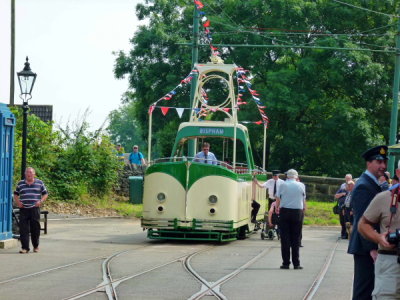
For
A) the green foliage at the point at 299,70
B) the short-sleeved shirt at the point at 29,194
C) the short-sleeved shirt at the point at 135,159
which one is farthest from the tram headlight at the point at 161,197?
the green foliage at the point at 299,70

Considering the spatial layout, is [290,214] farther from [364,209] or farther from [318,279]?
[364,209]

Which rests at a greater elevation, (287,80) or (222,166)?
(287,80)

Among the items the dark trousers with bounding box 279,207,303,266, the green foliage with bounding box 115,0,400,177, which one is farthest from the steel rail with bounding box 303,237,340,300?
the green foliage with bounding box 115,0,400,177

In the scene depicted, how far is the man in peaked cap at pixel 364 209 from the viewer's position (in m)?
9.31

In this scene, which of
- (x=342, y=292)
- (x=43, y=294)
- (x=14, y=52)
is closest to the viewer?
(x=43, y=294)

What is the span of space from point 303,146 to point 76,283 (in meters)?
31.9

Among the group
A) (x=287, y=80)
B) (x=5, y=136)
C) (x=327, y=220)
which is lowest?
(x=327, y=220)

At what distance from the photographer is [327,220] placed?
31656mm

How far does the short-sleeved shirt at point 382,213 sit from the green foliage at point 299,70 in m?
33.5

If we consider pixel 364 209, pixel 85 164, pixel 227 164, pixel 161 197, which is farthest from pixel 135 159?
pixel 364 209

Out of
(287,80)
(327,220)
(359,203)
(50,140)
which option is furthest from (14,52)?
(359,203)

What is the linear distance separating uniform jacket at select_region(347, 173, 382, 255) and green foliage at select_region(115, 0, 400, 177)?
32527 millimetres

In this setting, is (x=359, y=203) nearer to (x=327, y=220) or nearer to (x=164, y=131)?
(x=327, y=220)

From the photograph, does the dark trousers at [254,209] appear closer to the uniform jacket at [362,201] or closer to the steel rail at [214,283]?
the steel rail at [214,283]
